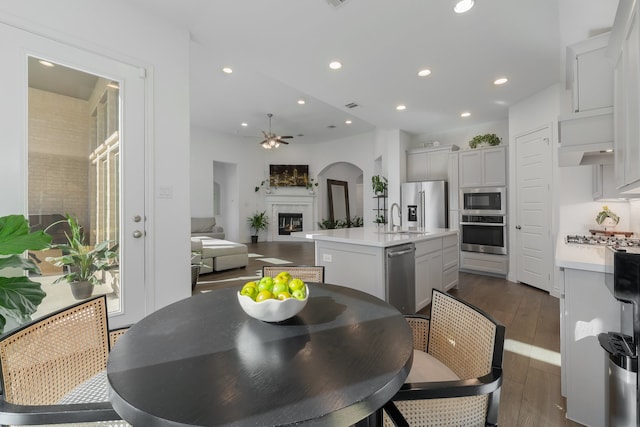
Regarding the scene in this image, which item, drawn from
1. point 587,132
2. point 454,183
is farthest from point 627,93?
point 454,183

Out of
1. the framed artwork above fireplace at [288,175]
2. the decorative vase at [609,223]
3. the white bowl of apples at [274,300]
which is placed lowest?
the white bowl of apples at [274,300]

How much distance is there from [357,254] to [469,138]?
179 inches

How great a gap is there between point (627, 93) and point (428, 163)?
187 inches

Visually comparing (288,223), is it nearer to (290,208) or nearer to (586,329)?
(290,208)

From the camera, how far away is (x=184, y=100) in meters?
2.63

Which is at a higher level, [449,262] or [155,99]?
[155,99]

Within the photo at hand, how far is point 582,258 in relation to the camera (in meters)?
1.61

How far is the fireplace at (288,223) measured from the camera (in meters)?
9.55

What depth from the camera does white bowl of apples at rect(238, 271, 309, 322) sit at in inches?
Result: 39.4

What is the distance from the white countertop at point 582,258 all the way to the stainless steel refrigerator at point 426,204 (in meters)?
3.43

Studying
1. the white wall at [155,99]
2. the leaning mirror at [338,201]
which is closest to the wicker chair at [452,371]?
the white wall at [155,99]

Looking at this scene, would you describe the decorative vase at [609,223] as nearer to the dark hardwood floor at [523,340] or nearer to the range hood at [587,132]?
the dark hardwood floor at [523,340]

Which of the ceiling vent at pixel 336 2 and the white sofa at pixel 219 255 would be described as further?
the white sofa at pixel 219 255

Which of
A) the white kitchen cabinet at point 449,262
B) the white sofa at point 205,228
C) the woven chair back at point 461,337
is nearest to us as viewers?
the woven chair back at point 461,337
